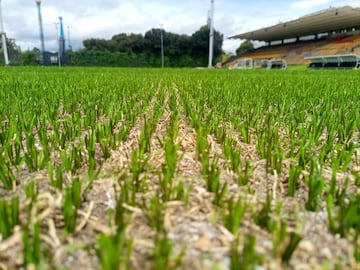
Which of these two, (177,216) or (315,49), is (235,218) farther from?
(315,49)

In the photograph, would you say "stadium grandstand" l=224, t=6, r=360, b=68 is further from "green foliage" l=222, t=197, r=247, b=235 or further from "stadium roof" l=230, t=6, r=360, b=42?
"green foliage" l=222, t=197, r=247, b=235

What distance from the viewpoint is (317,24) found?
31.8 m

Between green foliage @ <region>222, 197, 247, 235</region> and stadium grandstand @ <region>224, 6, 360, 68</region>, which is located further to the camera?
stadium grandstand @ <region>224, 6, 360, 68</region>

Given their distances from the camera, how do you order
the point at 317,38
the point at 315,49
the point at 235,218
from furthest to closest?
the point at 317,38 → the point at 315,49 → the point at 235,218

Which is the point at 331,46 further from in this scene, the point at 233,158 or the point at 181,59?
the point at 233,158

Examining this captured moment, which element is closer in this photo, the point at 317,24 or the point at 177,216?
the point at 177,216

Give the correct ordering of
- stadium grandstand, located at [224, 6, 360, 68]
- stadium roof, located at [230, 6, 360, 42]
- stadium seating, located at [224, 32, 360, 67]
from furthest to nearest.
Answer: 1. stadium seating, located at [224, 32, 360, 67]
2. stadium roof, located at [230, 6, 360, 42]
3. stadium grandstand, located at [224, 6, 360, 68]

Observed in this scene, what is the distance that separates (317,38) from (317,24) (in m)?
6.27

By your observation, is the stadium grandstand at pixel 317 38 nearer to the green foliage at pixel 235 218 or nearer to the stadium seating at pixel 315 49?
the stadium seating at pixel 315 49

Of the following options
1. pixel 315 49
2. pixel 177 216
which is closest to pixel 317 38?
pixel 315 49

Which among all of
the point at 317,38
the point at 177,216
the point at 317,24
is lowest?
the point at 177,216

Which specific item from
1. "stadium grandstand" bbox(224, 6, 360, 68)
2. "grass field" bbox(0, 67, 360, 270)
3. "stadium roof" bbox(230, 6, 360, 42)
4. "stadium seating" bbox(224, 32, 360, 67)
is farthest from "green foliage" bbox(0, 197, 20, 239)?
"stadium seating" bbox(224, 32, 360, 67)

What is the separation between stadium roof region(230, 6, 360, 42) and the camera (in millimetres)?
26469

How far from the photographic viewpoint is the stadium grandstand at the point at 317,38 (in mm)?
25891
